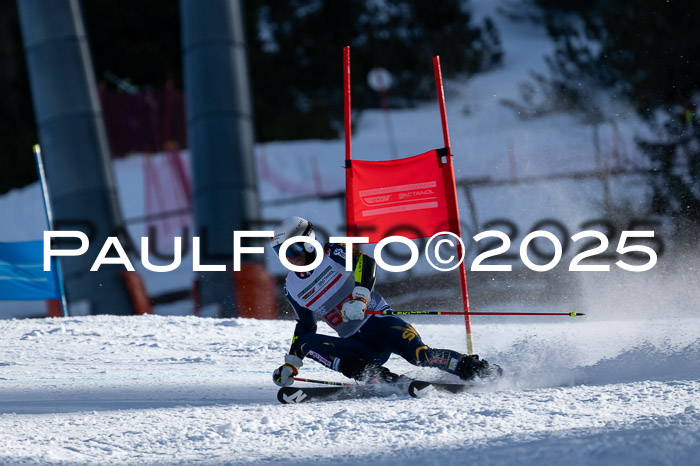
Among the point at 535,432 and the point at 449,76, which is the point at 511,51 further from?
the point at 535,432

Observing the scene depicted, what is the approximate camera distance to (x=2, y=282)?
1003 centimetres

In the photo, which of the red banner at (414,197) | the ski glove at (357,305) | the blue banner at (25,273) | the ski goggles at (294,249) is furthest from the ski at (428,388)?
the blue banner at (25,273)

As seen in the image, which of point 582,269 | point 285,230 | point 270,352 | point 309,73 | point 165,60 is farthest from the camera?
point 309,73

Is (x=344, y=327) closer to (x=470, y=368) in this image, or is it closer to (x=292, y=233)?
(x=292, y=233)

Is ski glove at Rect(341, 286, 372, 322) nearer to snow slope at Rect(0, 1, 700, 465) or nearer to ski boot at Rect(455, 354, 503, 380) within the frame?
snow slope at Rect(0, 1, 700, 465)

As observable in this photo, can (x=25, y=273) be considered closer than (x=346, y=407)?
No

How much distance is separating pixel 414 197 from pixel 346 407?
2.25 m

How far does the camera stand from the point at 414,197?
7293mm

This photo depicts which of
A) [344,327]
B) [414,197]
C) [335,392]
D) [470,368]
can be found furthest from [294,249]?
[414,197]

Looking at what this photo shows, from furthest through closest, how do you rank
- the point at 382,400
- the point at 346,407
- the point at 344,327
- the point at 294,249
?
the point at 344,327
the point at 294,249
the point at 382,400
the point at 346,407

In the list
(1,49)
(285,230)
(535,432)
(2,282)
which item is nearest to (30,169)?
(1,49)

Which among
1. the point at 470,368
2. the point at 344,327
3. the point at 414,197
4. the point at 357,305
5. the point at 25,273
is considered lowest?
the point at 470,368

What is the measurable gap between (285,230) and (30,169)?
20202 millimetres

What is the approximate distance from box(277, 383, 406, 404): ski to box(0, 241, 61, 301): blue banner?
500 centimetres
